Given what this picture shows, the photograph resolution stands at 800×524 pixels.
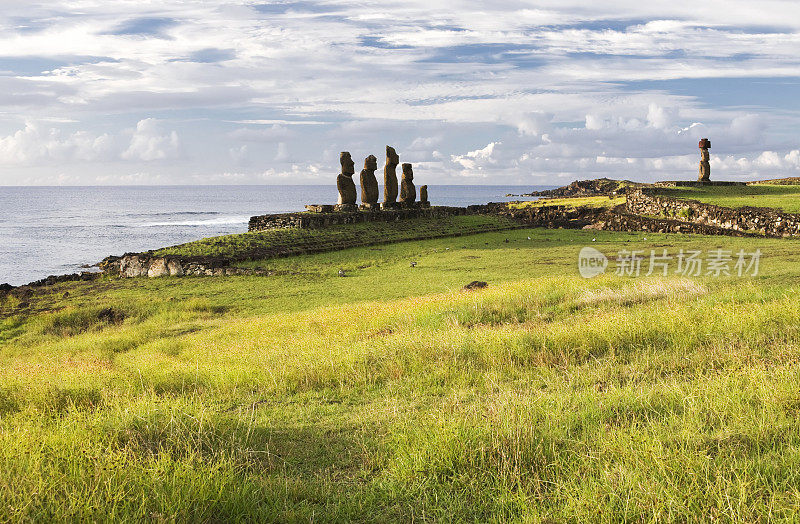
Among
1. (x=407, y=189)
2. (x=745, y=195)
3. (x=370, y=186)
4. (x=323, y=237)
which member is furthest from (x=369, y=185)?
(x=745, y=195)

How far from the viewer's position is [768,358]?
7.93 metres

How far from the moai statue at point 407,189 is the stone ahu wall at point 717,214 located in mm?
16210

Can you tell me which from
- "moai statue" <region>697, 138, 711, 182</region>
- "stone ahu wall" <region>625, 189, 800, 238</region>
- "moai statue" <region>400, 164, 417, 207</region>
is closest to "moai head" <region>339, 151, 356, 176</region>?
"moai statue" <region>400, 164, 417, 207</region>

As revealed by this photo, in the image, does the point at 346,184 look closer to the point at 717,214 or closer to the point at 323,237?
the point at 323,237

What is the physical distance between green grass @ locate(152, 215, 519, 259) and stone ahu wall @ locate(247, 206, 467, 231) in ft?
2.36

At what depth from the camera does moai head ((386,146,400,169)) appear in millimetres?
43844

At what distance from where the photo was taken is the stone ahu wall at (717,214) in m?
31.9

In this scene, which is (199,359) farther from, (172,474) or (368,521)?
(368,521)

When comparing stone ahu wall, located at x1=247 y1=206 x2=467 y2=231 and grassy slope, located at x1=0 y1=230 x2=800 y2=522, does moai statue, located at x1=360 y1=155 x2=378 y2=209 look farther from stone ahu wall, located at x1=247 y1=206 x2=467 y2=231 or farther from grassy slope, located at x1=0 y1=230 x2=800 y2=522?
grassy slope, located at x1=0 y1=230 x2=800 y2=522

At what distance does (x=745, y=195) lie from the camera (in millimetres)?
42969

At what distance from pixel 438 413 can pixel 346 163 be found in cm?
3457

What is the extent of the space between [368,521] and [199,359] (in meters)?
6.98

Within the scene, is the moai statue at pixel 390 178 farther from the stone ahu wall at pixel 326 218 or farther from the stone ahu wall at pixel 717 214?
the stone ahu wall at pixel 717 214


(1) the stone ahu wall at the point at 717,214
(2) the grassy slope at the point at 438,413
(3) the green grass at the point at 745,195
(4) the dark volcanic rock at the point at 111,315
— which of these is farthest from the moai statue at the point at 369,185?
(2) the grassy slope at the point at 438,413
